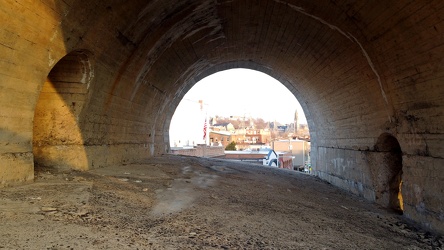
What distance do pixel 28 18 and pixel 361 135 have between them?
27.7ft

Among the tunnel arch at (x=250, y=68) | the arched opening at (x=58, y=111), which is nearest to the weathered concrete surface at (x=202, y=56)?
the arched opening at (x=58, y=111)

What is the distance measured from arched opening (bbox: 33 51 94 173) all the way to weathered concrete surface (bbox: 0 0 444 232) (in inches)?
0.8

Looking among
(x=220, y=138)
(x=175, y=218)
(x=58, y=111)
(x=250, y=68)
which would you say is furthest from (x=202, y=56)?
(x=220, y=138)

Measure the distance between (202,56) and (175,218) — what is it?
8598 millimetres

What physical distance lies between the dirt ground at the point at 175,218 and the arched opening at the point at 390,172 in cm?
42

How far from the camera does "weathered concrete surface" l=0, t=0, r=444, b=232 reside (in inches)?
224

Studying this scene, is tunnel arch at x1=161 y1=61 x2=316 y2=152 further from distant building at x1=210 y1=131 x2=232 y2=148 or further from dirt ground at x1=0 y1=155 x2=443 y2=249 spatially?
distant building at x1=210 y1=131 x2=232 y2=148

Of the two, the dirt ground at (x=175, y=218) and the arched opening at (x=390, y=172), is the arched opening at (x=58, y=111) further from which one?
the arched opening at (x=390, y=172)

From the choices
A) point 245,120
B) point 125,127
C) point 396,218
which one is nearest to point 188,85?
point 125,127

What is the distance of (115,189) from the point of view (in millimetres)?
6684

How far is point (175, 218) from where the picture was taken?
17.7 ft

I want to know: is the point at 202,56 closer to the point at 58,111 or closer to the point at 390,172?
the point at 58,111

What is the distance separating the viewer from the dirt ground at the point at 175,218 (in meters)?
4.23

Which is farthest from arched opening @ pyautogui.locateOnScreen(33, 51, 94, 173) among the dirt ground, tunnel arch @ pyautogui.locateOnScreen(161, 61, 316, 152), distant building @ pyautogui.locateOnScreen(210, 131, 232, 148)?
distant building @ pyautogui.locateOnScreen(210, 131, 232, 148)
